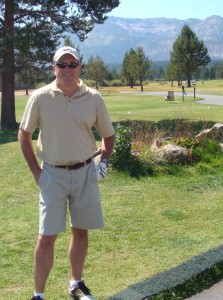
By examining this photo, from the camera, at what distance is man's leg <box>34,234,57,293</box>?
3.58 metres

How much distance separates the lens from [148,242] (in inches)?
220

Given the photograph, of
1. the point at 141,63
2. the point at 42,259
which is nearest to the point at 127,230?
the point at 42,259

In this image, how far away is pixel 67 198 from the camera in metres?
3.69

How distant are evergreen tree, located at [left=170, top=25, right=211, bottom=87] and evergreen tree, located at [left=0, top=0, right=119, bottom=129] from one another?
55450 millimetres

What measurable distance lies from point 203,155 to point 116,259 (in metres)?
5.03

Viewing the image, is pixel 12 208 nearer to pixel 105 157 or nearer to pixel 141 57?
pixel 105 157

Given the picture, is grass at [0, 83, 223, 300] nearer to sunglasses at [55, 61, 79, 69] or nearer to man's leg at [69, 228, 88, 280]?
man's leg at [69, 228, 88, 280]

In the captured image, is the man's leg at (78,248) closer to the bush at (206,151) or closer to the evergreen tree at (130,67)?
the bush at (206,151)

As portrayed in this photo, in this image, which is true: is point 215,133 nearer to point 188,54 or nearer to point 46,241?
point 46,241

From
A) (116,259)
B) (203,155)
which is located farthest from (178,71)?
(116,259)

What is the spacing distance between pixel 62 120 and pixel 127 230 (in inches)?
113

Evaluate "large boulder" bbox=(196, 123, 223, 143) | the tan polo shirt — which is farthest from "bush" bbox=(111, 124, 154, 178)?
the tan polo shirt

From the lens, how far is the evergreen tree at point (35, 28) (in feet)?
62.3

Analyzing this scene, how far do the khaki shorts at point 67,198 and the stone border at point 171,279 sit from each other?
1.90ft
